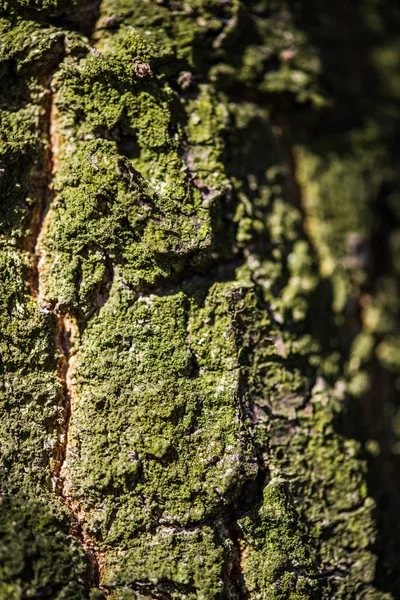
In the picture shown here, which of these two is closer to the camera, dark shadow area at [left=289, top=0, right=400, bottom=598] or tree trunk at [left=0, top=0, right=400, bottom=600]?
tree trunk at [left=0, top=0, right=400, bottom=600]

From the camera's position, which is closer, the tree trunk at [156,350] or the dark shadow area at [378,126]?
the tree trunk at [156,350]

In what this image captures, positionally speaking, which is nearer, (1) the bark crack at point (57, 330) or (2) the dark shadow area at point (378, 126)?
(1) the bark crack at point (57, 330)

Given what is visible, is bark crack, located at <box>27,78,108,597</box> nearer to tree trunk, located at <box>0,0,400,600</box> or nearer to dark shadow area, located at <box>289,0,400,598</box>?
tree trunk, located at <box>0,0,400,600</box>

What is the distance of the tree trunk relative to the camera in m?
1.23

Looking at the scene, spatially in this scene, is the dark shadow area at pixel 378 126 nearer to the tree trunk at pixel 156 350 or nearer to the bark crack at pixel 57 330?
the tree trunk at pixel 156 350

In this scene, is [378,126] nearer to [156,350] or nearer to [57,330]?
[156,350]

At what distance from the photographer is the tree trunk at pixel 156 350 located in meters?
1.23

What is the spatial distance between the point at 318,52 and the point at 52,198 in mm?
1167

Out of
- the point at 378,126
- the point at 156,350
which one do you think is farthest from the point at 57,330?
the point at 378,126

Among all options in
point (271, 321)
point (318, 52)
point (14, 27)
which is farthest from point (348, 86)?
point (14, 27)

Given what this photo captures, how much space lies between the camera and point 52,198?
1352mm

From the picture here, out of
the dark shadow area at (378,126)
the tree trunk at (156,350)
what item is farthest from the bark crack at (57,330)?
the dark shadow area at (378,126)

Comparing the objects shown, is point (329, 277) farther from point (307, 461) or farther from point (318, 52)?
point (318, 52)

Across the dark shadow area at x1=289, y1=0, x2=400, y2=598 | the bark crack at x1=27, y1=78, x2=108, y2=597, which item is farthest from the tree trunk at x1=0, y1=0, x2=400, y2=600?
the dark shadow area at x1=289, y1=0, x2=400, y2=598
